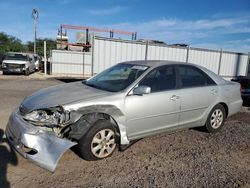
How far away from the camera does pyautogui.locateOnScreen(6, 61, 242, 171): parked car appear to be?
3479 millimetres

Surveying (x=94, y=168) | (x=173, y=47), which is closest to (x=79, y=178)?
(x=94, y=168)

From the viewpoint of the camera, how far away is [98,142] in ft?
12.6

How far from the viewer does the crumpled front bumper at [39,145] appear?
321 centimetres

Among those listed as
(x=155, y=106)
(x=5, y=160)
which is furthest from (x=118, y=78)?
(x=5, y=160)

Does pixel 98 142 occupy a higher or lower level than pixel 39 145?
lower

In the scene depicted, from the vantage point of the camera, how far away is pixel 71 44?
2877 cm

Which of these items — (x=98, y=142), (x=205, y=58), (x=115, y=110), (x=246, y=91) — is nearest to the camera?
(x=98, y=142)

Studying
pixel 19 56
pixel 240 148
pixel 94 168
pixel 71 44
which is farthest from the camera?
pixel 71 44

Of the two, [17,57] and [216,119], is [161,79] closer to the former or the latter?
[216,119]

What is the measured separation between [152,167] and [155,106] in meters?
1.06

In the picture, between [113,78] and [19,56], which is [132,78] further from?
[19,56]

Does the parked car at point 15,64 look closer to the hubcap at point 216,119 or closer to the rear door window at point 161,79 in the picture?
the rear door window at point 161,79

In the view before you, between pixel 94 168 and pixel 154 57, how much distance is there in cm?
987

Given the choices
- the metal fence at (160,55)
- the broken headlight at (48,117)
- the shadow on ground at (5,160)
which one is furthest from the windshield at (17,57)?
the broken headlight at (48,117)
